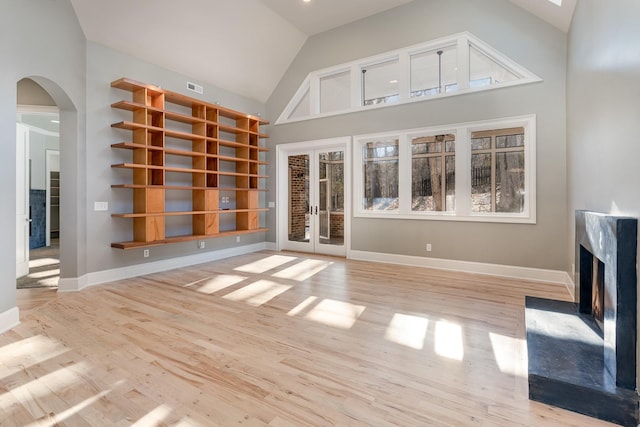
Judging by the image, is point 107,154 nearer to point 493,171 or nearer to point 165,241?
point 165,241

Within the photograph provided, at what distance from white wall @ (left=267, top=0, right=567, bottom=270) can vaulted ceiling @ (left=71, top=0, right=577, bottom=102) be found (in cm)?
26

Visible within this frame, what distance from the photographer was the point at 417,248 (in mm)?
5426

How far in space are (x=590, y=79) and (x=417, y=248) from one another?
326 centimetres

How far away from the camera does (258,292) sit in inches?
157

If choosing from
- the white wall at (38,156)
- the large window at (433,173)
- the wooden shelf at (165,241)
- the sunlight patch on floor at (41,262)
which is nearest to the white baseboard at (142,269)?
the wooden shelf at (165,241)

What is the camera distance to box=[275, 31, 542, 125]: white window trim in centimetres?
463

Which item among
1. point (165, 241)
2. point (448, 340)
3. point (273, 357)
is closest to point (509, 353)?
point (448, 340)

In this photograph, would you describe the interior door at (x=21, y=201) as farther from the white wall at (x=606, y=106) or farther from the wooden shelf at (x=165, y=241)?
the white wall at (x=606, y=106)

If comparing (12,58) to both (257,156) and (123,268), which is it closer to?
(123,268)

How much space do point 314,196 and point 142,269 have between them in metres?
3.49

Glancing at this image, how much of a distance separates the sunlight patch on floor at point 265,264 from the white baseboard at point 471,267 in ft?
4.31

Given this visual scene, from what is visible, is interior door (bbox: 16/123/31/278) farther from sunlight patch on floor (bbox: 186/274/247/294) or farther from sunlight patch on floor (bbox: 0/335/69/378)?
sunlight patch on floor (bbox: 0/335/69/378)

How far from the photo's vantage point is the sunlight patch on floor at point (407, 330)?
259 cm

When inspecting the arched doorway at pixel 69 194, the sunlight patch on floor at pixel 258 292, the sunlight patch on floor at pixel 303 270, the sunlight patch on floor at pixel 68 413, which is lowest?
the sunlight patch on floor at pixel 68 413
